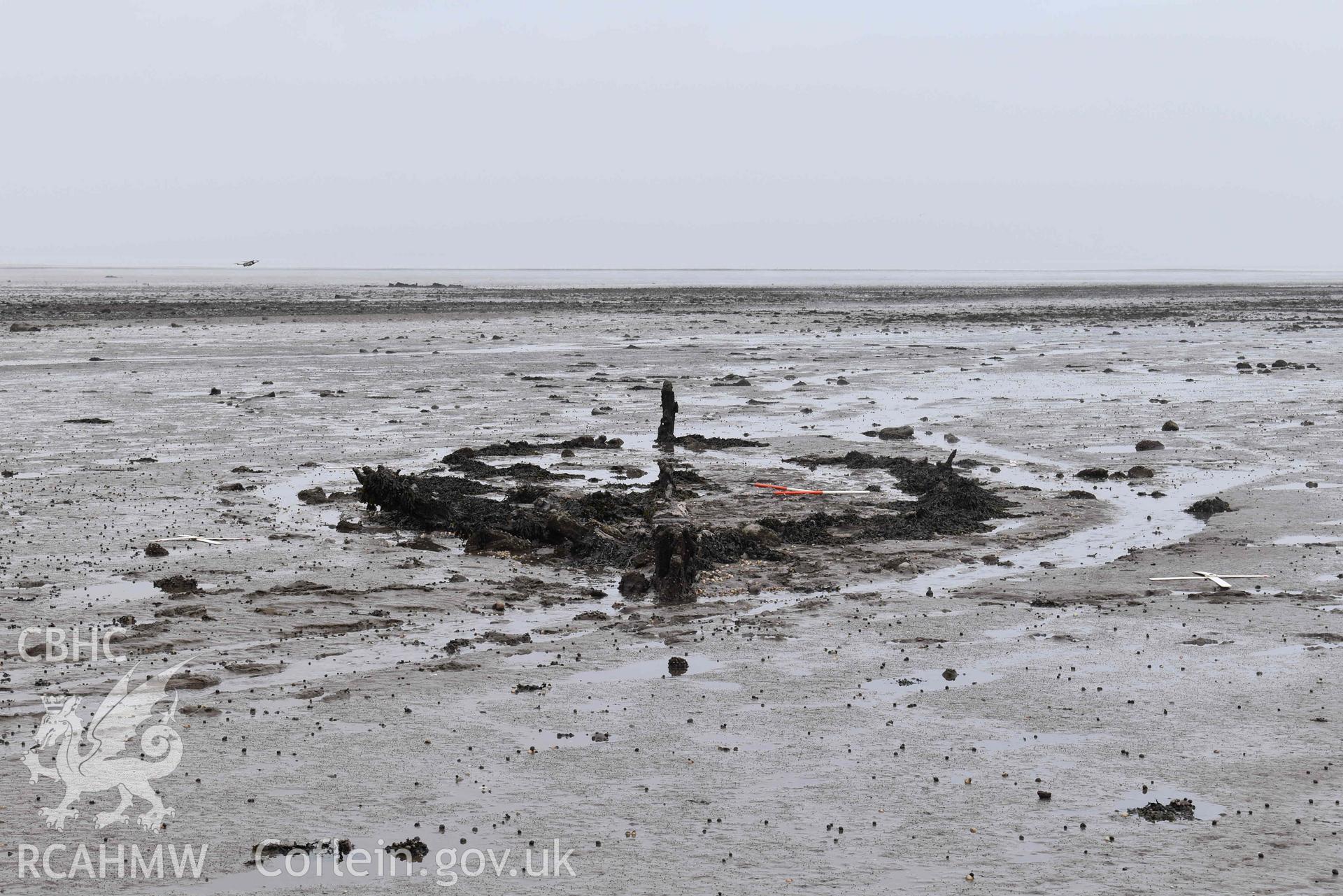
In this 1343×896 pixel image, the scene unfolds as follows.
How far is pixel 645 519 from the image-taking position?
616 inches

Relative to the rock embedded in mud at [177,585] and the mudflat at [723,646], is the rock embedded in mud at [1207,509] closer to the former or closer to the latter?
the mudflat at [723,646]

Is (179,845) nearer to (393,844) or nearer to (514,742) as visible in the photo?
(393,844)

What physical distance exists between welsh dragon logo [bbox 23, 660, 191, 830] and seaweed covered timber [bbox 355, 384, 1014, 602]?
15.9ft

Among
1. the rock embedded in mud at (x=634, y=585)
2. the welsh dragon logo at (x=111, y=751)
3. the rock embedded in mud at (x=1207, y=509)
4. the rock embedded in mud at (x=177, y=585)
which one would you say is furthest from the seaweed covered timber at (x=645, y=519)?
the welsh dragon logo at (x=111, y=751)

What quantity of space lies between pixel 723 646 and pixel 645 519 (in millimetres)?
4849

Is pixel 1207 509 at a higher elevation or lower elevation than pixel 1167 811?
higher

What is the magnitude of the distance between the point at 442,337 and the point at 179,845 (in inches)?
1797

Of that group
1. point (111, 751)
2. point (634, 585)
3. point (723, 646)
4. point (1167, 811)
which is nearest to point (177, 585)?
point (634, 585)

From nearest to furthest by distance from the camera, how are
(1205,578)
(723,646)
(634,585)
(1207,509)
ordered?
(723,646) < (634,585) < (1205,578) < (1207,509)

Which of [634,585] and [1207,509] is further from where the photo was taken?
[1207,509]

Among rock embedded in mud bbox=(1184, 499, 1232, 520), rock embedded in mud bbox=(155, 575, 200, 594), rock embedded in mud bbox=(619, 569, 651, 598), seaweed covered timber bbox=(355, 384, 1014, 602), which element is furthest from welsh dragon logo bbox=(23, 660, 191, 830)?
rock embedded in mud bbox=(1184, 499, 1232, 520)

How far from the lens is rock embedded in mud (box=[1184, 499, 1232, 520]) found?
16.6 m

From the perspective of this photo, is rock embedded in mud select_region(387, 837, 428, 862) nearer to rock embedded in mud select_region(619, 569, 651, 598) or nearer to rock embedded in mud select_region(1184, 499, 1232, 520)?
rock embedded in mud select_region(619, 569, 651, 598)

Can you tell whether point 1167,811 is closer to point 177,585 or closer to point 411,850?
point 411,850
